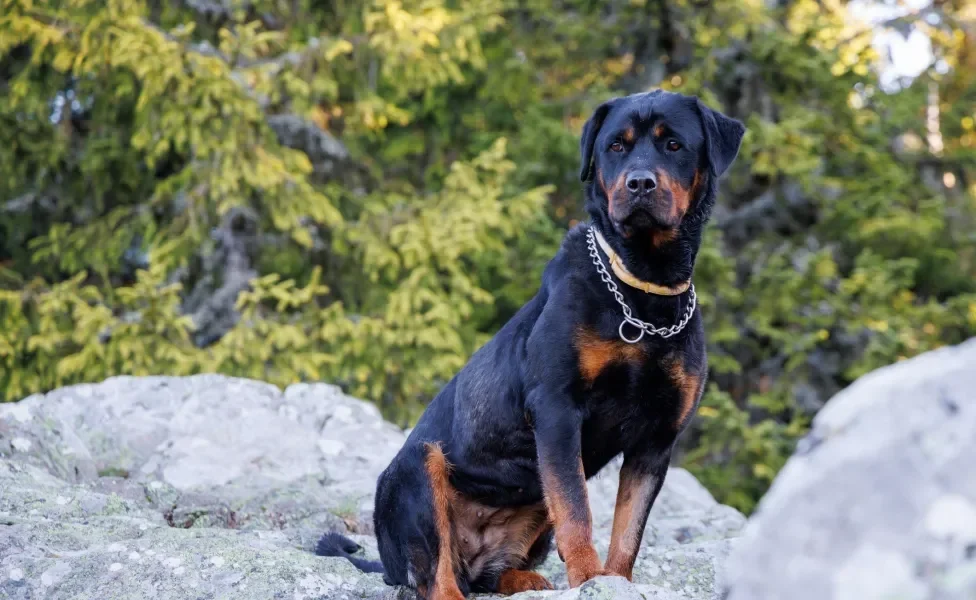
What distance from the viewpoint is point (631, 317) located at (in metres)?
3.54

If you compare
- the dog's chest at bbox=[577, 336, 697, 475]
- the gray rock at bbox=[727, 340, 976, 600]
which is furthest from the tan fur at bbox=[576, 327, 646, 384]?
the gray rock at bbox=[727, 340, 976, 600]

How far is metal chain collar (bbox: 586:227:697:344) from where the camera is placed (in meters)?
3.50

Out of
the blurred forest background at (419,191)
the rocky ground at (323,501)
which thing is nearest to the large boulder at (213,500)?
the rocky ground at (323,501)

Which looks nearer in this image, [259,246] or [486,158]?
A: [486,158]

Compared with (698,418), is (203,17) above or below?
above

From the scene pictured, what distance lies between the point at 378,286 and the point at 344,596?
6.54m

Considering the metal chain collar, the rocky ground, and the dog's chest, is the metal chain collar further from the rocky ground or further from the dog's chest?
the rocky ground

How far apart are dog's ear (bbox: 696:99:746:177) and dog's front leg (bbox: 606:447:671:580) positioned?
1169 millimetres

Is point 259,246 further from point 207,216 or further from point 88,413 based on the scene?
point 88,413

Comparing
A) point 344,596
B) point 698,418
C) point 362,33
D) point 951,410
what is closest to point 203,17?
point 362,33

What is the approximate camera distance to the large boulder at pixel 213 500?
12.1 feet

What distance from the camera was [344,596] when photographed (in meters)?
3.84

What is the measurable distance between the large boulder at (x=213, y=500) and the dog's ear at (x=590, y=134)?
1.74m

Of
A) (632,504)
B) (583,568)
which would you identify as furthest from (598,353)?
(583,568)
